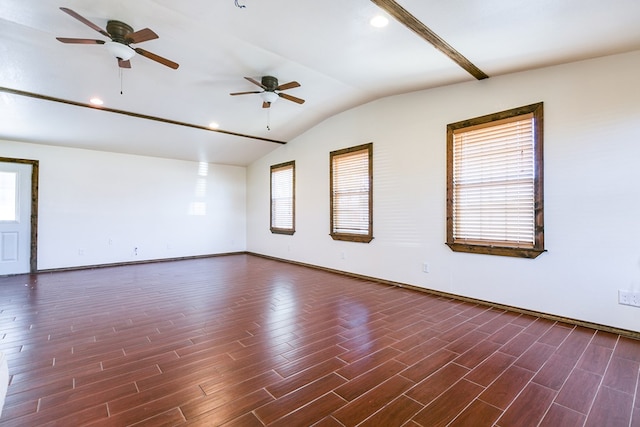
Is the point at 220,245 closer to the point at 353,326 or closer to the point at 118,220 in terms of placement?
the point at 118,220

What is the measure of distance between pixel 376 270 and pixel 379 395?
128 inches

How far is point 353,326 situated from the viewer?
3074 mm

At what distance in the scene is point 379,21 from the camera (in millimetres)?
2723

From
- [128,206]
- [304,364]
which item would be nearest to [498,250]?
[304,364]

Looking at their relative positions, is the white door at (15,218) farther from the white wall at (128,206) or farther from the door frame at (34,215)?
the white wall at (128,206)

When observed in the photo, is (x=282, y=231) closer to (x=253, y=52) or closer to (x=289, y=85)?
(x=289, y=85)

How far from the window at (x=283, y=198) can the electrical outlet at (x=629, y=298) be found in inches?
207

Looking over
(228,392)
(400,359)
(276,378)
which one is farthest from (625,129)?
(228,392)

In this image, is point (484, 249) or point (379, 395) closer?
point (379, 395)

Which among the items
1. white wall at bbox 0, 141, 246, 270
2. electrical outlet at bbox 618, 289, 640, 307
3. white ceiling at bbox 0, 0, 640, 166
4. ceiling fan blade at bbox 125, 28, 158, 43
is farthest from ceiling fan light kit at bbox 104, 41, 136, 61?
electrical outlet at bbox 618, 289, 640, 307

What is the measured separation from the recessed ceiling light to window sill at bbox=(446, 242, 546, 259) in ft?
9.08

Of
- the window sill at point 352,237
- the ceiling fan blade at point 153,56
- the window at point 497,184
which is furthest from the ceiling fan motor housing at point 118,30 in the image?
the window sill at point 352,237

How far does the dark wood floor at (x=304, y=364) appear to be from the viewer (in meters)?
1.75

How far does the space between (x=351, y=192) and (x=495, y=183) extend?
243cm
